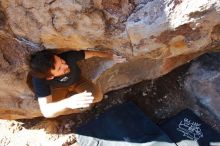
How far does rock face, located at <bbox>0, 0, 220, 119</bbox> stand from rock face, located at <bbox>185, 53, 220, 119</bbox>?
53cm

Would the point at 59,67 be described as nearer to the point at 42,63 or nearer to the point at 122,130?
the point at 42,63

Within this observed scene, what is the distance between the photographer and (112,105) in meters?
2.89

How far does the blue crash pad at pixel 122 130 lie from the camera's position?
2691mm

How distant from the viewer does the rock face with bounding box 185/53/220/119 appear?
269cm

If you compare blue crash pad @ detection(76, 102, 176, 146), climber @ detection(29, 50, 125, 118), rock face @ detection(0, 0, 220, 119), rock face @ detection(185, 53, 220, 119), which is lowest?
blue crash pad @ detection(76, 102, 176, 146)

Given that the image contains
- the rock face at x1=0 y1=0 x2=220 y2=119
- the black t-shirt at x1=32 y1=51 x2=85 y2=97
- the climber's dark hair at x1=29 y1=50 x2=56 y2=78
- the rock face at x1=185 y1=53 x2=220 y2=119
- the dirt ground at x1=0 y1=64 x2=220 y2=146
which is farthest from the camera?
the dirt ground at x1=0 y1=64 x2=220 y2=146

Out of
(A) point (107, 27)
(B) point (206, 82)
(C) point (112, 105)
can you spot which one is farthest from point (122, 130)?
(A) point (107, 27)

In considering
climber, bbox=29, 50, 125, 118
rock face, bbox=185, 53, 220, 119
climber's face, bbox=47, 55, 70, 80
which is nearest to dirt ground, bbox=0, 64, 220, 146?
rock face, bbox=185, 53, 220, 119

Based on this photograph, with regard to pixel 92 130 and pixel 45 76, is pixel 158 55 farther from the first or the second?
pixel 92 130

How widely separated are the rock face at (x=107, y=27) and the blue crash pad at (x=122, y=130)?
0.58m

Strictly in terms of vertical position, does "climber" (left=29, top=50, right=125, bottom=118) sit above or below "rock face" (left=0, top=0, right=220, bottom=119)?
below

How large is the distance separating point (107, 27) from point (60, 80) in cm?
47

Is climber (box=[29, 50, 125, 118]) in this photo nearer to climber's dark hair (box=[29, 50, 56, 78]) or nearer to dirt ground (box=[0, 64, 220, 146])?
climber's dark hair (box=[29, 50, 56, 78])

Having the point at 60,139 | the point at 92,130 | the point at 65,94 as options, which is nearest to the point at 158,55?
the point at 65,94
